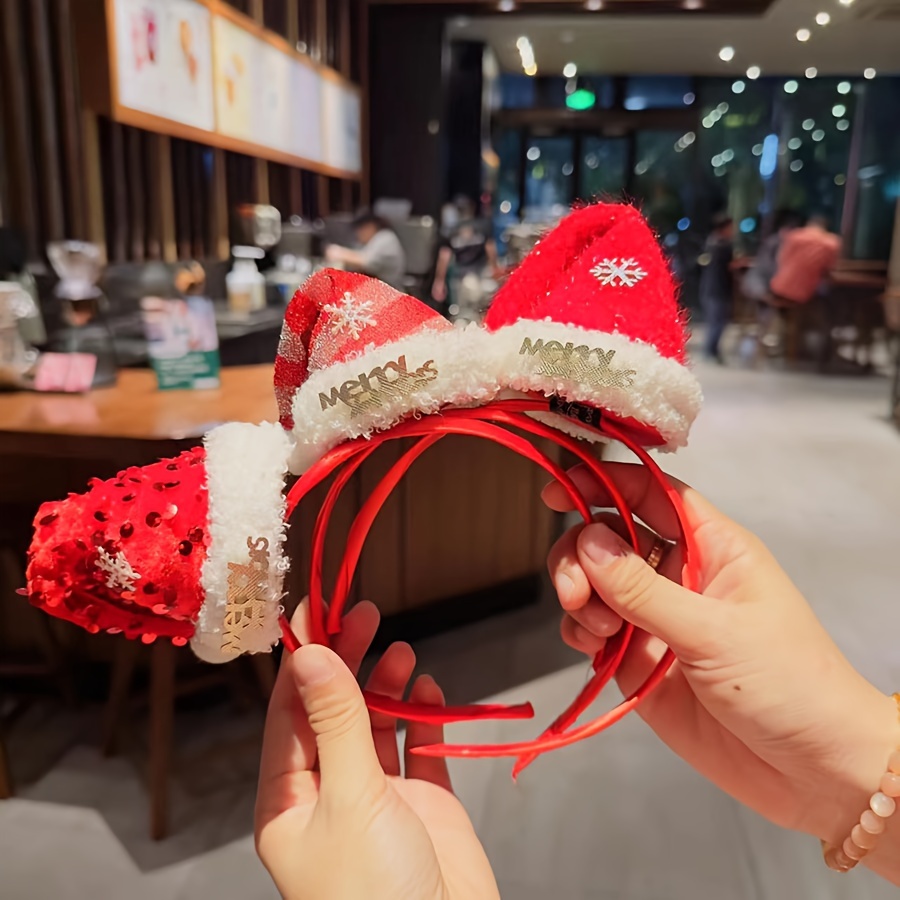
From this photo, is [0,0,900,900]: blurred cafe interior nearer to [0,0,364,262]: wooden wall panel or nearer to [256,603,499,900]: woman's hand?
[0,0,364,262]: wooden wall panel

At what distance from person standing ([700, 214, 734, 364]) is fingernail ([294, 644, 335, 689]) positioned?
6.55m

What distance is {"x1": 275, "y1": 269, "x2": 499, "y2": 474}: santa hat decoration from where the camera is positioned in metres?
0.59

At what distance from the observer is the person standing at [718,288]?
685 cm

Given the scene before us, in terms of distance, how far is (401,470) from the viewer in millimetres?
733

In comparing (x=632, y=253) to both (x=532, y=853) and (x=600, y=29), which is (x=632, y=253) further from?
(x=600, y=29)

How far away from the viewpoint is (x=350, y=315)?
641mm

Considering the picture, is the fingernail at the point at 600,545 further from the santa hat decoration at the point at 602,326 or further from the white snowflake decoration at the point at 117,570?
the white snowflake decoration at the point at 117,570

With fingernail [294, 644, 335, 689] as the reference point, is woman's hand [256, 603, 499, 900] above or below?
below

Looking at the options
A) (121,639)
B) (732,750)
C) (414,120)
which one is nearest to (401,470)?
(732,750)

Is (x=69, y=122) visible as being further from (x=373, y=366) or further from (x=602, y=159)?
(x=602, y=159)

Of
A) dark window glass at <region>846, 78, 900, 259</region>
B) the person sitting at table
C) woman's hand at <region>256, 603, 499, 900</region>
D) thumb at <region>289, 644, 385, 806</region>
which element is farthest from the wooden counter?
dark window glass at <region>846, 78, 900, 259</region>

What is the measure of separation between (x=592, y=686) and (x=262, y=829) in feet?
1.10

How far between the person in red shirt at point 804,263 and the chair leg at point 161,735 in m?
6.26

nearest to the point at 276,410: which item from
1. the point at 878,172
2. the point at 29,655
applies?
the point at 29,655
